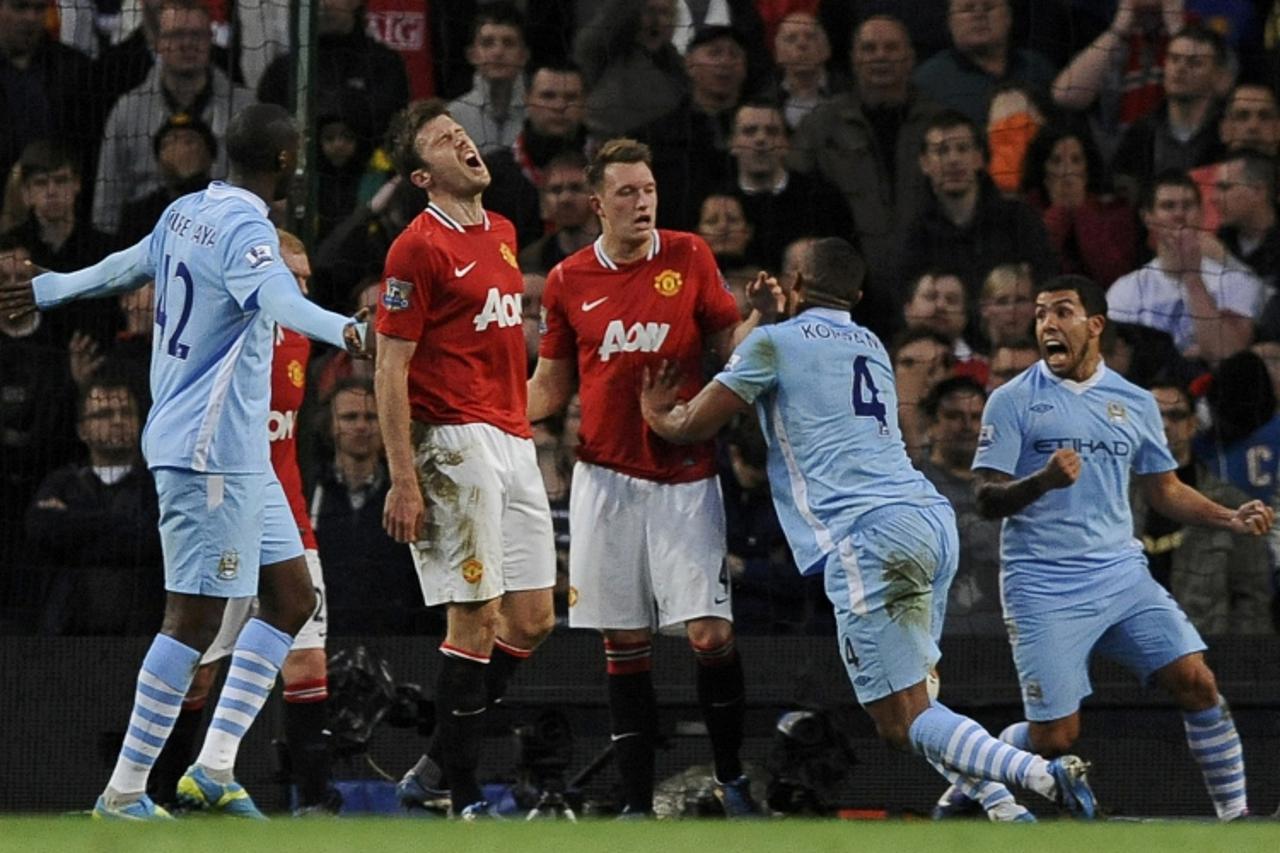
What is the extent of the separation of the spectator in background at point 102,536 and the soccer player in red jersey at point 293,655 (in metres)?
0.76

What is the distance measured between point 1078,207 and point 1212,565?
6.03 feet

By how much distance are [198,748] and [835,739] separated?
251 cm

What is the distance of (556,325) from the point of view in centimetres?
797

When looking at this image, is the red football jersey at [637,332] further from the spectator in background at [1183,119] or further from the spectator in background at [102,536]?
the spectator in background at [1183,119]

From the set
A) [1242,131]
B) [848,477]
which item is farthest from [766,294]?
[1242,131]

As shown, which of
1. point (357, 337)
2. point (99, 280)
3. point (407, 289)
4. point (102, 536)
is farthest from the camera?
point (102, 536)

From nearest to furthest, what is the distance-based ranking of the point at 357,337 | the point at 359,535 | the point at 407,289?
the point at 357,337 < the point at 407,289 < the point at 359,535

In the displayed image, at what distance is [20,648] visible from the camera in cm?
898

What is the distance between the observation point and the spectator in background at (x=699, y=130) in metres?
9.91

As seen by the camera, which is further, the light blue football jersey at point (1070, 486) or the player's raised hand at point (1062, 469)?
the light blue football jersey at point (1070, 486)

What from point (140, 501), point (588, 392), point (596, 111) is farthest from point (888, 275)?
point (140, 501)

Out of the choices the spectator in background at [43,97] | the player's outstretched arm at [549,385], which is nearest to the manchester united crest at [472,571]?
the player's outstretched arm at [549,385]

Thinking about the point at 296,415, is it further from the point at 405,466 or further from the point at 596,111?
the point at 596,111

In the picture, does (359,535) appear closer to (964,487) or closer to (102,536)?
(102,536)
